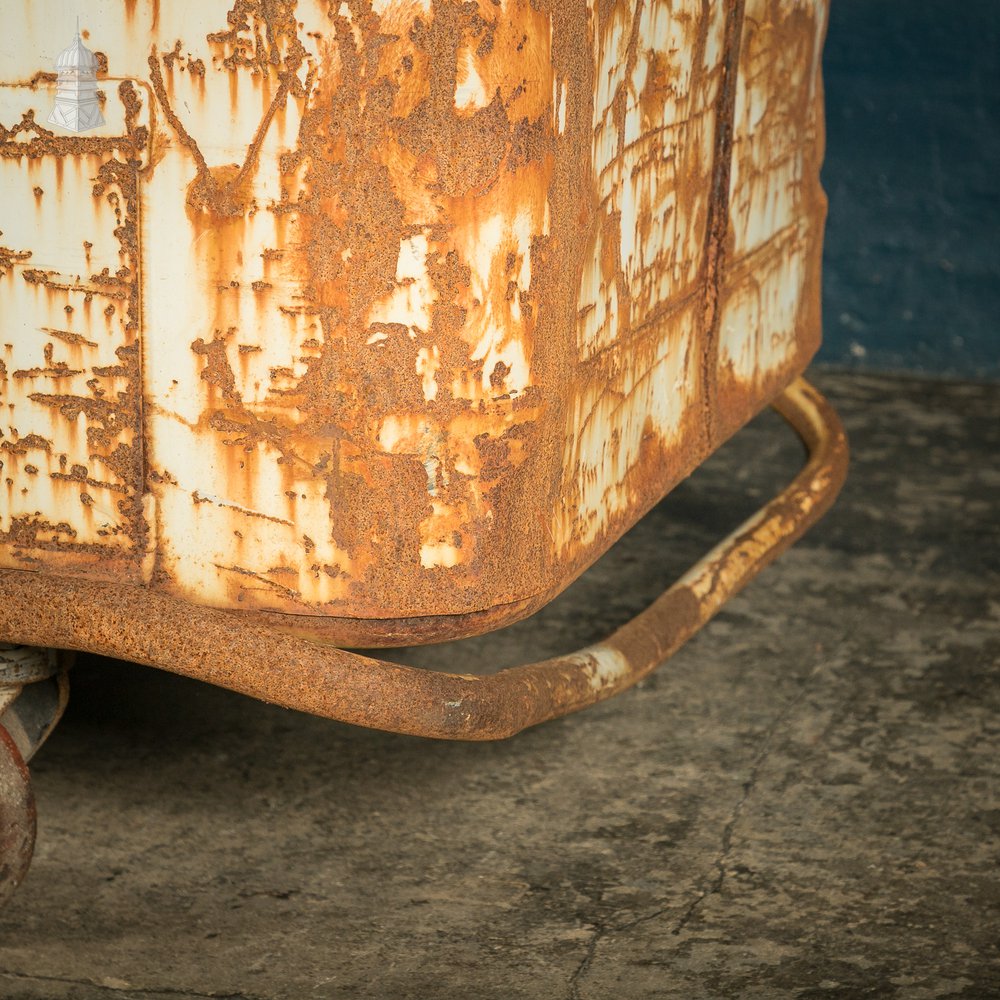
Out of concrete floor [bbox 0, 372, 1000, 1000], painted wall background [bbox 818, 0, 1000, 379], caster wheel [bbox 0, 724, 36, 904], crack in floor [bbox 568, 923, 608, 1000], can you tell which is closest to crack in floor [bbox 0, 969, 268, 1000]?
concrete floor [bbox 0, 372, 1000, 1000]

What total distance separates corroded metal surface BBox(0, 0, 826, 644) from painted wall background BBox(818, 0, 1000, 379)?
3400 mm

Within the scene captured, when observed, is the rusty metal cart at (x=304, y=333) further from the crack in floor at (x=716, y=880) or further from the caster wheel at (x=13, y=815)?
the crack in floor at (x=716, y=880)

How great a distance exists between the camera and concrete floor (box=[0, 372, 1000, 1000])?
183 cm

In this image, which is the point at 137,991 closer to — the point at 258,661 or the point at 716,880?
the point at 258,661

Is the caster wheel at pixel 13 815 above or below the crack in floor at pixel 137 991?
above

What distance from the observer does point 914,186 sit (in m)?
4.78

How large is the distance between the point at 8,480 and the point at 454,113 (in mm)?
576

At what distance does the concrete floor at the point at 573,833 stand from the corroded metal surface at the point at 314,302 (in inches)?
22.7

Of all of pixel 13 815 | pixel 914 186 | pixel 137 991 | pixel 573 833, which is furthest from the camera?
pixel 914 186

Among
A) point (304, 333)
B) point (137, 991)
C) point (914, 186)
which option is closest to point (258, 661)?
point (304, 333)

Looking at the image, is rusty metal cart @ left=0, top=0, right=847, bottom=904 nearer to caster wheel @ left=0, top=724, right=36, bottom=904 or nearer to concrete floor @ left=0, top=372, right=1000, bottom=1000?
caster wheel @ left=0, top=724, right=36, bottom=904

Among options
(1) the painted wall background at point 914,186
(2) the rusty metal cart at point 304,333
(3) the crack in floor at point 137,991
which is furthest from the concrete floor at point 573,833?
(1) the painted wall background at point 914,186

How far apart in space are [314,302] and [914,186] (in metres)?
Answer: 3.82

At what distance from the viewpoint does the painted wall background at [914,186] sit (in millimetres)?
4664
